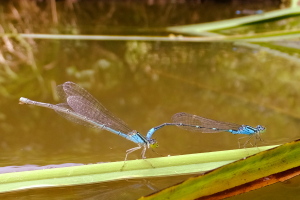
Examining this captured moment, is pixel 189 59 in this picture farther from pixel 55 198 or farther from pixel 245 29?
pixel 55 198

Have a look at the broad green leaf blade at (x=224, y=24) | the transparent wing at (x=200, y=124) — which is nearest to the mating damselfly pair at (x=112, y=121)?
the transparent wing at (x=200, y=124)

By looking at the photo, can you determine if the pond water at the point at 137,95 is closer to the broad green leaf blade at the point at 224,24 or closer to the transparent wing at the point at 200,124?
the transparent wing at the point at 200,124

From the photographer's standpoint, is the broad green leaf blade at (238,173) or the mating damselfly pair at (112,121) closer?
the broad green leaf blade at (238,173)

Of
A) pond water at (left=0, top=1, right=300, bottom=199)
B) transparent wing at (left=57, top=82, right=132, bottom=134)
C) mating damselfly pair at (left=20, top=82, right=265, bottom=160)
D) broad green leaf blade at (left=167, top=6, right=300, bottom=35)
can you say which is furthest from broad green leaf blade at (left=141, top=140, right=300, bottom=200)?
broad green leaf blade at (left=167, top=6, right=300, bottom=35)

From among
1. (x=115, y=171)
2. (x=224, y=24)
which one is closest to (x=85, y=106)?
(x=115, y=171)

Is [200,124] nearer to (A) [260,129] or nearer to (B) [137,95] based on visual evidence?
(A) [260,129]

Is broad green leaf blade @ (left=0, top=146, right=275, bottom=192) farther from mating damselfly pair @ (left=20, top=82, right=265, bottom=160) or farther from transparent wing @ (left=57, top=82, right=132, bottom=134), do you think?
transparent wing @ (left=57, top=82, right=132, bottom=134)
